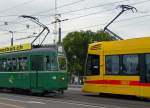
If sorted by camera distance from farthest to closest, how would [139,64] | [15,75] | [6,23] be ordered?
[6,23], [15,75], [139,64]

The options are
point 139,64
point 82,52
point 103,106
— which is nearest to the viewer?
point 103,106

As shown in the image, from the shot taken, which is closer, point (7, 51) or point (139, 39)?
point (139, 39)

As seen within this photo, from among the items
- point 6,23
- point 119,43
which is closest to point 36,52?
point 119,43

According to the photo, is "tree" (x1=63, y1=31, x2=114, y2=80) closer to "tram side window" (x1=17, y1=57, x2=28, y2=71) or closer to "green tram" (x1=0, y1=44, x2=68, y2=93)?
"green tram" (x1=0, y1=44, x2=68, y2=93)

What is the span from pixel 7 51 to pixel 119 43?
10071 mm

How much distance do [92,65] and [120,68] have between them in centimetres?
291

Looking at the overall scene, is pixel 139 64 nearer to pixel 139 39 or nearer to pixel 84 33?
pixel 139 39

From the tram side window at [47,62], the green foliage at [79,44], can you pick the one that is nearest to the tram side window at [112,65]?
the tram side window at [47,62]

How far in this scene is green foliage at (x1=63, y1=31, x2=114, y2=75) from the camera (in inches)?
3012

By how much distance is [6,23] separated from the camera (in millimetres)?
58031

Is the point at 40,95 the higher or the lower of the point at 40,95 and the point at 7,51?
the lower

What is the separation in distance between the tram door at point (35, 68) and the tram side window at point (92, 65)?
2.86 meters

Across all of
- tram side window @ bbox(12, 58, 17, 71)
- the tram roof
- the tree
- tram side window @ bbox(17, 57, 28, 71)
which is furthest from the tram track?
the tree

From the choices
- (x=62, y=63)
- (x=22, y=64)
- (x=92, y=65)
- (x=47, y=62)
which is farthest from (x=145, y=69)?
(x=22, y=64)
